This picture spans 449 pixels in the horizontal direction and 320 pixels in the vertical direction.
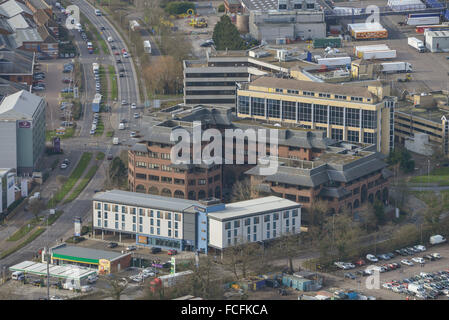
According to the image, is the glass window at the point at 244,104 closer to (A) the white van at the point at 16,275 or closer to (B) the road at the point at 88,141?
(B) the road at the point at 88,141

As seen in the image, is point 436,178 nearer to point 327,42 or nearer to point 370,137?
point 370,137

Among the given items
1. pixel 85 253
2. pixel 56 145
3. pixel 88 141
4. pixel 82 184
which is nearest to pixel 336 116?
pixel 82 184

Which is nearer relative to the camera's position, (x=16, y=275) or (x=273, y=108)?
(x=16, y=275)

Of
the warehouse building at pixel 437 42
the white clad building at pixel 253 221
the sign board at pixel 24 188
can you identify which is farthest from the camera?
the warehouse building at pixel 437 42

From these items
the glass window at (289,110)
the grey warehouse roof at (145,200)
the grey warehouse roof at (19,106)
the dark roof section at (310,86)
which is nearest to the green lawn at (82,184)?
the grey warehouse roof at (19,106)
